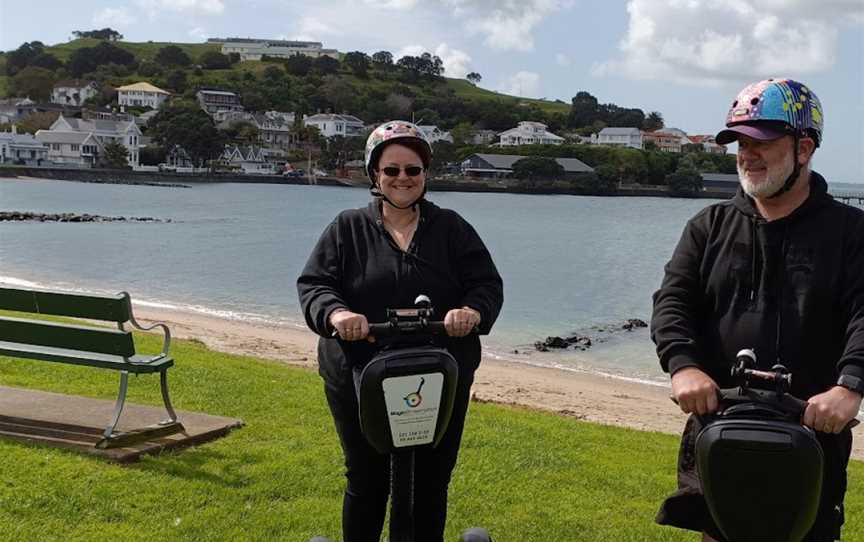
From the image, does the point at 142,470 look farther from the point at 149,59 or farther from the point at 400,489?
the point at 149,59

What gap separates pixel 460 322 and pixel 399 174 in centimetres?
70

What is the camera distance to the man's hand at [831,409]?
269 centimetres

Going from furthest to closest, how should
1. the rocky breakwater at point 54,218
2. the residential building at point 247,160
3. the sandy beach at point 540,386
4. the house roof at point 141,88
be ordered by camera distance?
the house roof at point 141,88
the residential building at point 247,160
the rocky breakwater at point 54,218
the sandy beach at point 540,386

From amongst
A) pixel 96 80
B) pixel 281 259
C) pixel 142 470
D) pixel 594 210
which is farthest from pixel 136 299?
pixel 96 80

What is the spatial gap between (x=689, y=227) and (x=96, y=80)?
7150 inches

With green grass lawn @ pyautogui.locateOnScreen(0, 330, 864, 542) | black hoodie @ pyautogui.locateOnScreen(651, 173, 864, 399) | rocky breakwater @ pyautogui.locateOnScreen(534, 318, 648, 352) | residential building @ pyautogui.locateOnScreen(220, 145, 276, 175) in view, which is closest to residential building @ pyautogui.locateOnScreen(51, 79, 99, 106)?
residential building @ pyautogui.locateOnScreen(220, 145, 276, 175)

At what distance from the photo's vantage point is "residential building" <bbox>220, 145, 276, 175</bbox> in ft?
438

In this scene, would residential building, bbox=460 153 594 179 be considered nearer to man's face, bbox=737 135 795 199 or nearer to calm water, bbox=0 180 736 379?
calm water, bbox=0 180 736 379

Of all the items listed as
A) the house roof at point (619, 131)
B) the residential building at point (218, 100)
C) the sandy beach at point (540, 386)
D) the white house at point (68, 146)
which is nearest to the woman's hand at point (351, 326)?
the sandy beach at point (540, 386)

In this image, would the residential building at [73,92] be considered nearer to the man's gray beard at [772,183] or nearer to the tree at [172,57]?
the tree at [172,57]

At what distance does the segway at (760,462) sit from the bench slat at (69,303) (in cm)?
401

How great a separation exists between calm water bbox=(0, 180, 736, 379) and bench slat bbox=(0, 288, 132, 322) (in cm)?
1299

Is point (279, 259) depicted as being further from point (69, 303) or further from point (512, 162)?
point (512, 162)

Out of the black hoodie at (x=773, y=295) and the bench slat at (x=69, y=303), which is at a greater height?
the black hoodie at (x=773, y=295)
